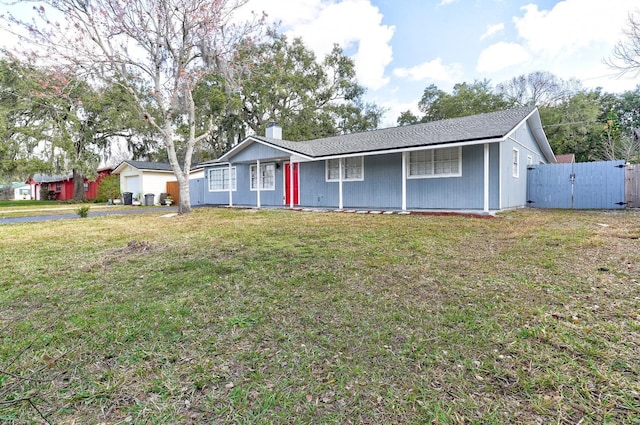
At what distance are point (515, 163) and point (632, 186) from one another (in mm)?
4436

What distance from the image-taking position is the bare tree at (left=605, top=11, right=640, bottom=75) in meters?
9.98

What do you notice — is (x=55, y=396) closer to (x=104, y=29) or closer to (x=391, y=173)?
(x=391, y=173)

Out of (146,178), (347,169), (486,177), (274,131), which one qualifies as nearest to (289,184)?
(347,169)

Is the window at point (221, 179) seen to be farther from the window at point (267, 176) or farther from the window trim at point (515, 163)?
the window trim at point (515, 163)

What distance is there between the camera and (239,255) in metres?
5.03

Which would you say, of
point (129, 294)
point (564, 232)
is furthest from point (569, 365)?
point (564, 232)

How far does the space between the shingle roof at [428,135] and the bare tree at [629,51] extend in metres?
2.55

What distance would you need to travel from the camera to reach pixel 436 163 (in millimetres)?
10836

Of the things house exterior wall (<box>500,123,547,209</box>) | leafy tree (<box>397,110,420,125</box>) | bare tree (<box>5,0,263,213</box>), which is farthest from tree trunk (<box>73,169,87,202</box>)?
house exterior wall (<box>500,123,547,209</box>)

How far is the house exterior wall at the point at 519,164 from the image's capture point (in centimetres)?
1034

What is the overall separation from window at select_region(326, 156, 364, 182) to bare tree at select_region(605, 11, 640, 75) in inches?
337

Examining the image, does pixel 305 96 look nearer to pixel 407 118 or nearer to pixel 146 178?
pixel 407 118

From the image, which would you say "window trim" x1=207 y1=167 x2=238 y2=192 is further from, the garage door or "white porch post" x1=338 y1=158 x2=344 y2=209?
the garage door

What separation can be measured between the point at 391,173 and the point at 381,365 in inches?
405
